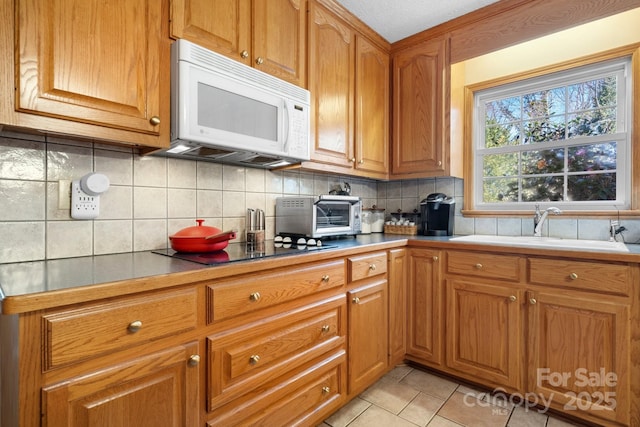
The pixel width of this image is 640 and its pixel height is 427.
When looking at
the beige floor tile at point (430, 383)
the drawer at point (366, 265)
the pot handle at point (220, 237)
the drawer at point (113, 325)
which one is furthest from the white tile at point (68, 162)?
the beige floor tile at point (430, 383)

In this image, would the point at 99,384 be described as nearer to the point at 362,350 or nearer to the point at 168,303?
the point at 168,303

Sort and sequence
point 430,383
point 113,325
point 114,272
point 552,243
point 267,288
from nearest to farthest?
point 113,325
point 114,272
point 267,288
point 552,243
point 430,383

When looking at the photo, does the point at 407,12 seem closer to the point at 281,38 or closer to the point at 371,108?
the point at 371,108

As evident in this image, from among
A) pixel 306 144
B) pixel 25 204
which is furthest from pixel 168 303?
pixel 306 144

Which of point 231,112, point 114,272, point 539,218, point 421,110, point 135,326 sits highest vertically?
point 421,110

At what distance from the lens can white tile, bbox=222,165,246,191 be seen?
69.9 inches

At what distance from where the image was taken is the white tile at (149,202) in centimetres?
145

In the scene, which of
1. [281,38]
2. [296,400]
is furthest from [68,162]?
[296,400]

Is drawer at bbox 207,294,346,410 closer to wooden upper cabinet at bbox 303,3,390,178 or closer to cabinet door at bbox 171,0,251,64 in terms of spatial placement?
wooden upper cabinet at bbox 303,3,390,178

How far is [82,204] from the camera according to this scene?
1282mm

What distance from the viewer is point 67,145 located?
1267 mm

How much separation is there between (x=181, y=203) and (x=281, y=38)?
1024mm

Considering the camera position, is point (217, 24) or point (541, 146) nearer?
point (217, 24)

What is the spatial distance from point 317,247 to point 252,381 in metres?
0.65
